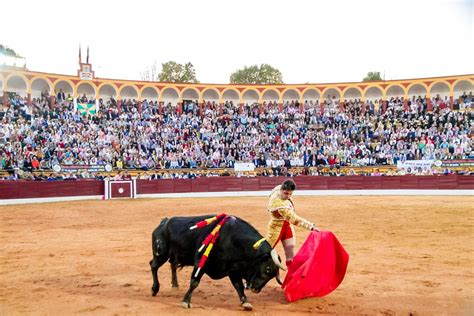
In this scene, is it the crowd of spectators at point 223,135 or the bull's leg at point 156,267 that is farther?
the crowd of spectators at point 223,135

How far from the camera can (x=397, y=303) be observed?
Result: 4.37 metres

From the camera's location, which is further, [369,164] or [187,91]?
[187,91]

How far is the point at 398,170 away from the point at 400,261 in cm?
1648

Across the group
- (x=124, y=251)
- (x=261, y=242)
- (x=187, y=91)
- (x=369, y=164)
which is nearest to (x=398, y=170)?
(x=369, y=164)

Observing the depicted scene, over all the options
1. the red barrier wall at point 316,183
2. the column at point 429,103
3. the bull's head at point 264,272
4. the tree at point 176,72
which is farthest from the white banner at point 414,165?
the tree at point 176,72

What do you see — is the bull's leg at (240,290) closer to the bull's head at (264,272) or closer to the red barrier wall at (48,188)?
the bull's head at (264,272)

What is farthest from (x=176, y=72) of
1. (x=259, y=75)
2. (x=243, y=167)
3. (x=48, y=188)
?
(x=48, y=188)

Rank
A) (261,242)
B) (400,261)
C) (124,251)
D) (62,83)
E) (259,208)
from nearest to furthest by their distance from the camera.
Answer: (261,242) → (400,261) → (124,251) → (259,208) → (62,83)

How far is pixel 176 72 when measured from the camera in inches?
1767

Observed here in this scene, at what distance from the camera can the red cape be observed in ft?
14.8

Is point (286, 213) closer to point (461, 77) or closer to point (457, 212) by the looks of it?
point (457, 212)

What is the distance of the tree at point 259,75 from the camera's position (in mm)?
48312

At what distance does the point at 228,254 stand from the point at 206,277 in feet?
4.83

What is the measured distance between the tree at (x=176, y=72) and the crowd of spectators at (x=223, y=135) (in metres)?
16.5
